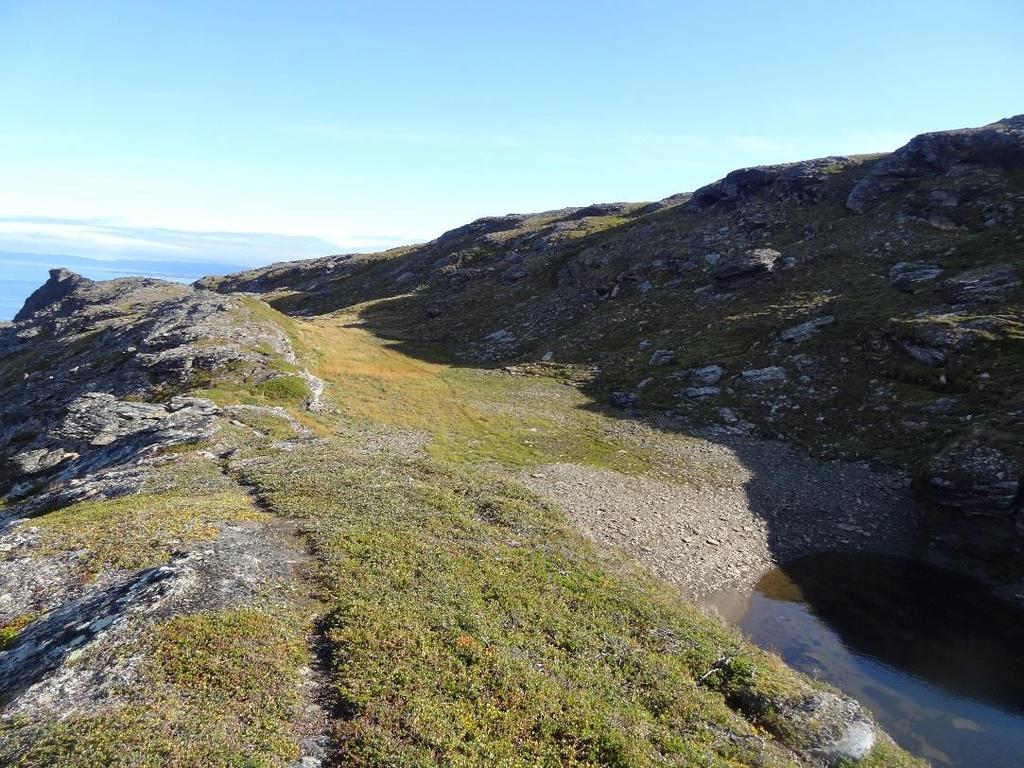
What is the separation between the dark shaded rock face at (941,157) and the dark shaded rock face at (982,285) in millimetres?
31944

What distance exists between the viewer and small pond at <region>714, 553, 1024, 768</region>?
72.7 ft

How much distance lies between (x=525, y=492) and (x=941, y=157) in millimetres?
96369

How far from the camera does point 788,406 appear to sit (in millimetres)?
54969

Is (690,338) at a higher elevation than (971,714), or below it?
higher

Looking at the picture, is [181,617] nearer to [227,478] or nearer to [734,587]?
[227,478]

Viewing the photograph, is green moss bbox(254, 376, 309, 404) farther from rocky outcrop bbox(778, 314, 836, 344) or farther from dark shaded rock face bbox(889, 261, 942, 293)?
dark shaded rock face bbox(889, 261, 942, 293)

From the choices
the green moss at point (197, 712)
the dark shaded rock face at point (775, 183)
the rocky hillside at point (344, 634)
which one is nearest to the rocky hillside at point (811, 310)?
the dark shaded rock face at point (775, 183)

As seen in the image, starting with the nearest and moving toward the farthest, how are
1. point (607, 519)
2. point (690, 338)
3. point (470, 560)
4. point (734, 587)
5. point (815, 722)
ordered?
point (815, 722) < point (470, 560) < point (734, 587) < point (607, 519) < point (690, 338)

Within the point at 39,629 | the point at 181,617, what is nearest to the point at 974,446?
the point at 181,617

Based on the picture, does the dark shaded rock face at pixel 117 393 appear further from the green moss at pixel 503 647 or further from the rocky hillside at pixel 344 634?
the green moss at pixel 503 647

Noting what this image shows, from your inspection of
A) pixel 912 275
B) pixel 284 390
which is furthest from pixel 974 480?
pixel 284 390

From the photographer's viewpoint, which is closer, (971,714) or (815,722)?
(815,722)

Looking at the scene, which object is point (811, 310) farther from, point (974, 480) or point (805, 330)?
point (974, 480)

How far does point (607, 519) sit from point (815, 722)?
18626mm
